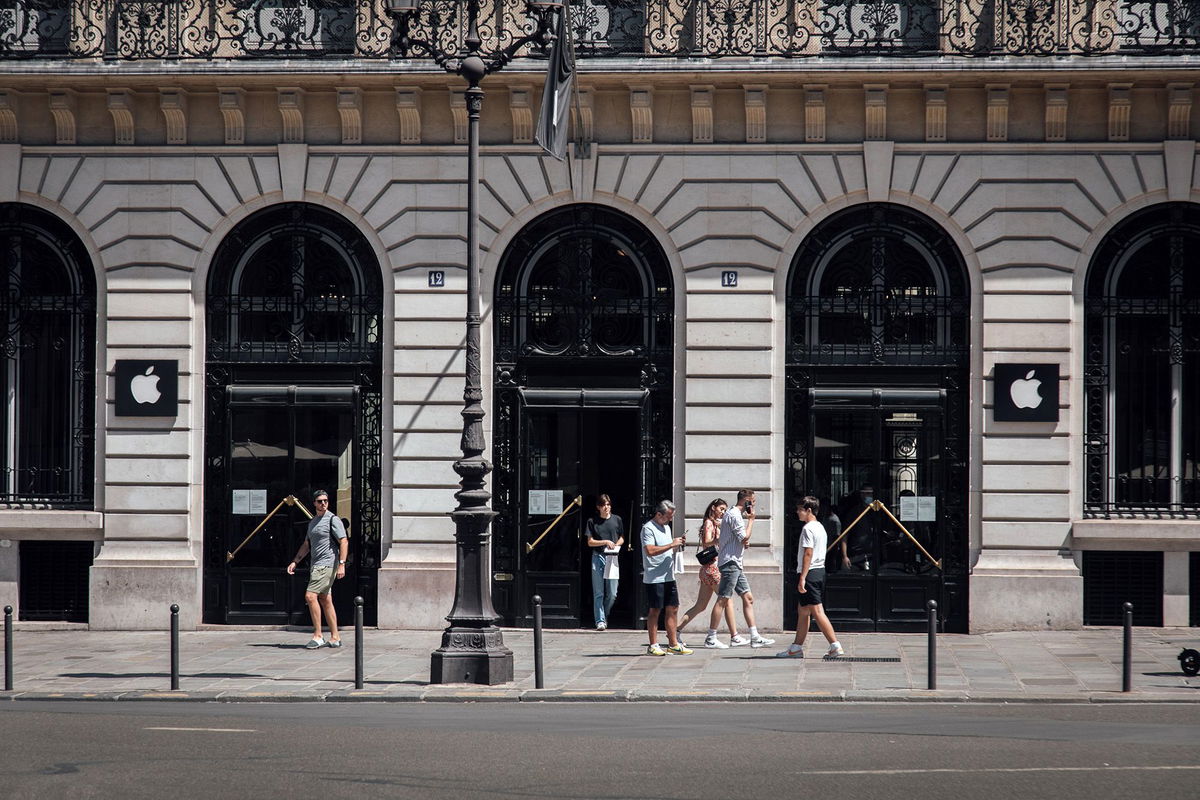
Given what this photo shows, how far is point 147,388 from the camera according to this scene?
66.2 feet

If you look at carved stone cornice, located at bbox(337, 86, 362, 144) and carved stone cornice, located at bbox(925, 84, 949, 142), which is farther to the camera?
carved stone cornice, located at bbox(337, 86, 362, 144)

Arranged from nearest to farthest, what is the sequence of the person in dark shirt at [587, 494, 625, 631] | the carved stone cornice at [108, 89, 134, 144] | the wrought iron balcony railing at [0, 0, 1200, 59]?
the wrought iron balcony railing at [0, 0, 1200, 59]
the person in dark shirt at [587, 494, 625, 631]
the carved stone cornice at [108, 89, 134, 144]

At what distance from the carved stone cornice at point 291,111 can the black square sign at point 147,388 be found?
3.37 metres

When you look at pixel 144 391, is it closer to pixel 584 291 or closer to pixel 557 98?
pixel 584 291

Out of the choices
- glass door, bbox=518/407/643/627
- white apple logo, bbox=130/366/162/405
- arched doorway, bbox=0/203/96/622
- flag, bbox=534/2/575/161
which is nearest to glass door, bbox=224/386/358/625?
white apple logo, bbox=130/366/162/405

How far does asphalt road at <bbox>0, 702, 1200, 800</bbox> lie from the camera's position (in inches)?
370

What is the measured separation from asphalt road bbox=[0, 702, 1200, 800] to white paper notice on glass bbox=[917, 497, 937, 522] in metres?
6.09

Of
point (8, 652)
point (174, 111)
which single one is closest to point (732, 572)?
point (8, 652)

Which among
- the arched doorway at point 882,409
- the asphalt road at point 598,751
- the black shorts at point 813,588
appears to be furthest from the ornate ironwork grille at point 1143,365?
the asphalt road at point 598,751

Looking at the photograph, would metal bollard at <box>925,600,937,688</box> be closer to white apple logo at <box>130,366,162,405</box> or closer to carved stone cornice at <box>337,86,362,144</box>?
carved stone cornice at <box>337,86,362,144</box>

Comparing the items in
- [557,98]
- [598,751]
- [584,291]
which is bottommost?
[598,751]

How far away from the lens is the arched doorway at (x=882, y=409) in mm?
19719

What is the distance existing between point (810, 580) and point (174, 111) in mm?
10344

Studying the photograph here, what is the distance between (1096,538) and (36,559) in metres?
13.9
